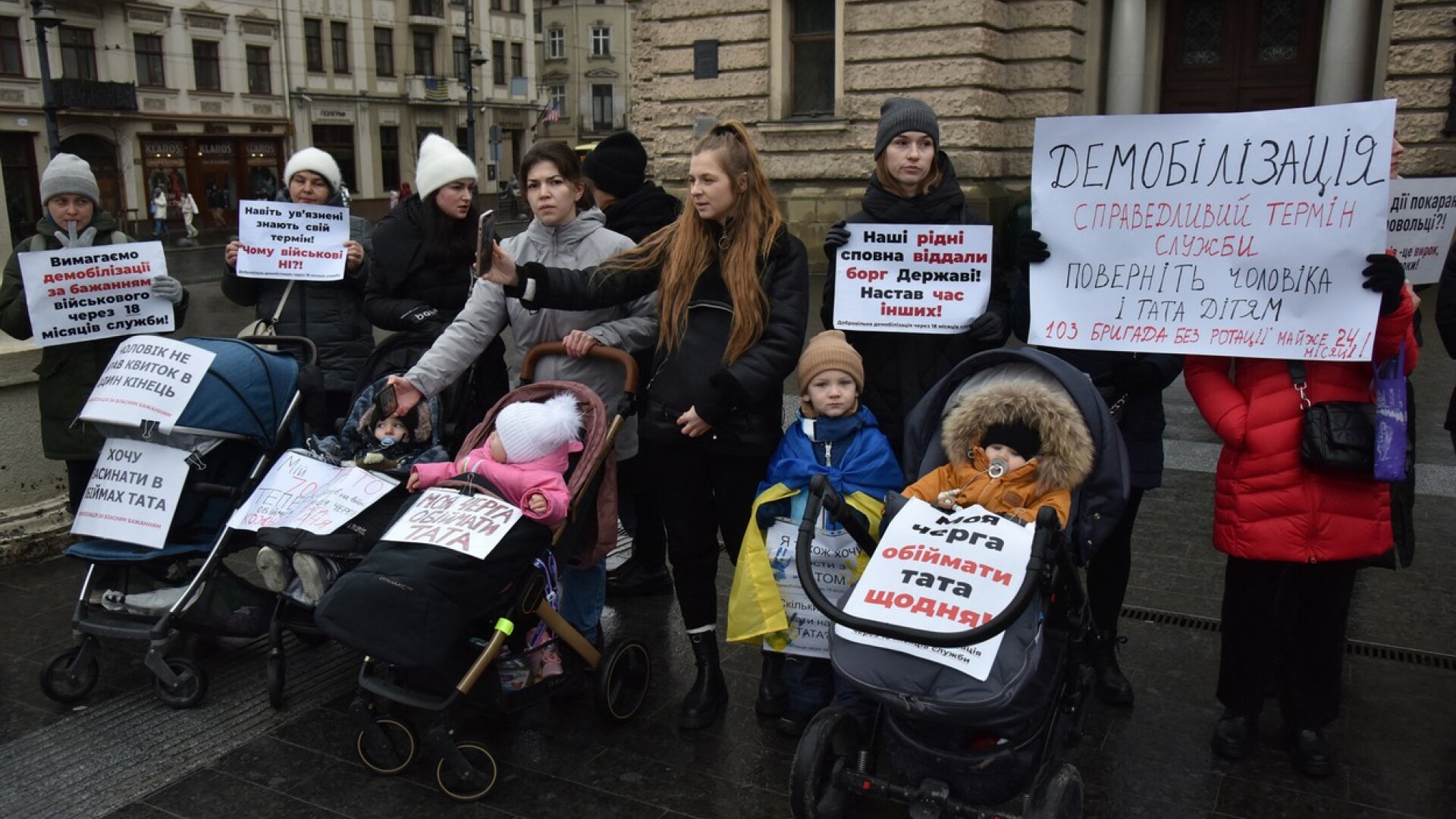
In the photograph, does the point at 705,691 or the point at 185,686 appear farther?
the point at 185,686

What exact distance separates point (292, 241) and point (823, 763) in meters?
3.56

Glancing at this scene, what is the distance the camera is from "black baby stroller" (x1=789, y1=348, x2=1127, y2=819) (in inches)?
117

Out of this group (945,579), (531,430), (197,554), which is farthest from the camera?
(197,554)

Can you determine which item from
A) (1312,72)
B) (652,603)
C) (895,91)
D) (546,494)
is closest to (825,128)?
(895,91)

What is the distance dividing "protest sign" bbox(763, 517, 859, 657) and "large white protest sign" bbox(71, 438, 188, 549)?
2.26 meters

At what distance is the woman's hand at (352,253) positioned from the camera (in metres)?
5.50

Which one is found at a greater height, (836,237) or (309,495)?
(836,237)

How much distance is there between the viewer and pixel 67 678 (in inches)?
173

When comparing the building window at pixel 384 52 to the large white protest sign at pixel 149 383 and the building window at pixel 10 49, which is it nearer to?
the building window at pixel 10 49

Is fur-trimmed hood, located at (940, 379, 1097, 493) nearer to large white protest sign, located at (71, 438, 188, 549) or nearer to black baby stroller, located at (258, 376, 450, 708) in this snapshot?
black baby stroller, located at (258, 376, 450, 708)

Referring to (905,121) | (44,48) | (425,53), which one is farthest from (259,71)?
(905,121)

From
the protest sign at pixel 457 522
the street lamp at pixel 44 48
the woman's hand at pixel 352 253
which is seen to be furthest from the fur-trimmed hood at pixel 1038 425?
the street lamp at pixel 44 48

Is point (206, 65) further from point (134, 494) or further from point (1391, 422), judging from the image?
point (1391, 422)

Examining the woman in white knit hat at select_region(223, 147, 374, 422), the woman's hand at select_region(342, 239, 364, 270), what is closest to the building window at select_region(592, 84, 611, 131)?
the woman in white knit hat at select_region(223, 147, 374, 422)
